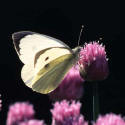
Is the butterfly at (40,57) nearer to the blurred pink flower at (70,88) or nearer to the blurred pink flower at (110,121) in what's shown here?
the blurred pink flower at (70,88)

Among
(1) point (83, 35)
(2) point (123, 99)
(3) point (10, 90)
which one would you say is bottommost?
(2) point (123, 99)

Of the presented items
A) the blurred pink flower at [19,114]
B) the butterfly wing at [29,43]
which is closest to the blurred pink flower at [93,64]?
the blurred pink flower at [19,114]

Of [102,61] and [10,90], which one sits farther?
[10,90]

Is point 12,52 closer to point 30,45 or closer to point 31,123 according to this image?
point 30,45

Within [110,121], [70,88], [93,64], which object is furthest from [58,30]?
[110,121]

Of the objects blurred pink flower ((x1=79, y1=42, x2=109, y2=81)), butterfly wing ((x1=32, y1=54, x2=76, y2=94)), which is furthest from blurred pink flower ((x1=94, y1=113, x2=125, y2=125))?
butterfly wing ((x1=32, y1=54, x2=76, y2=94))

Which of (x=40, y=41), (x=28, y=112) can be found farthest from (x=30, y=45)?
(x=28, y=112)

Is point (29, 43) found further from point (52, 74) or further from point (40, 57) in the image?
point (52, 74)
